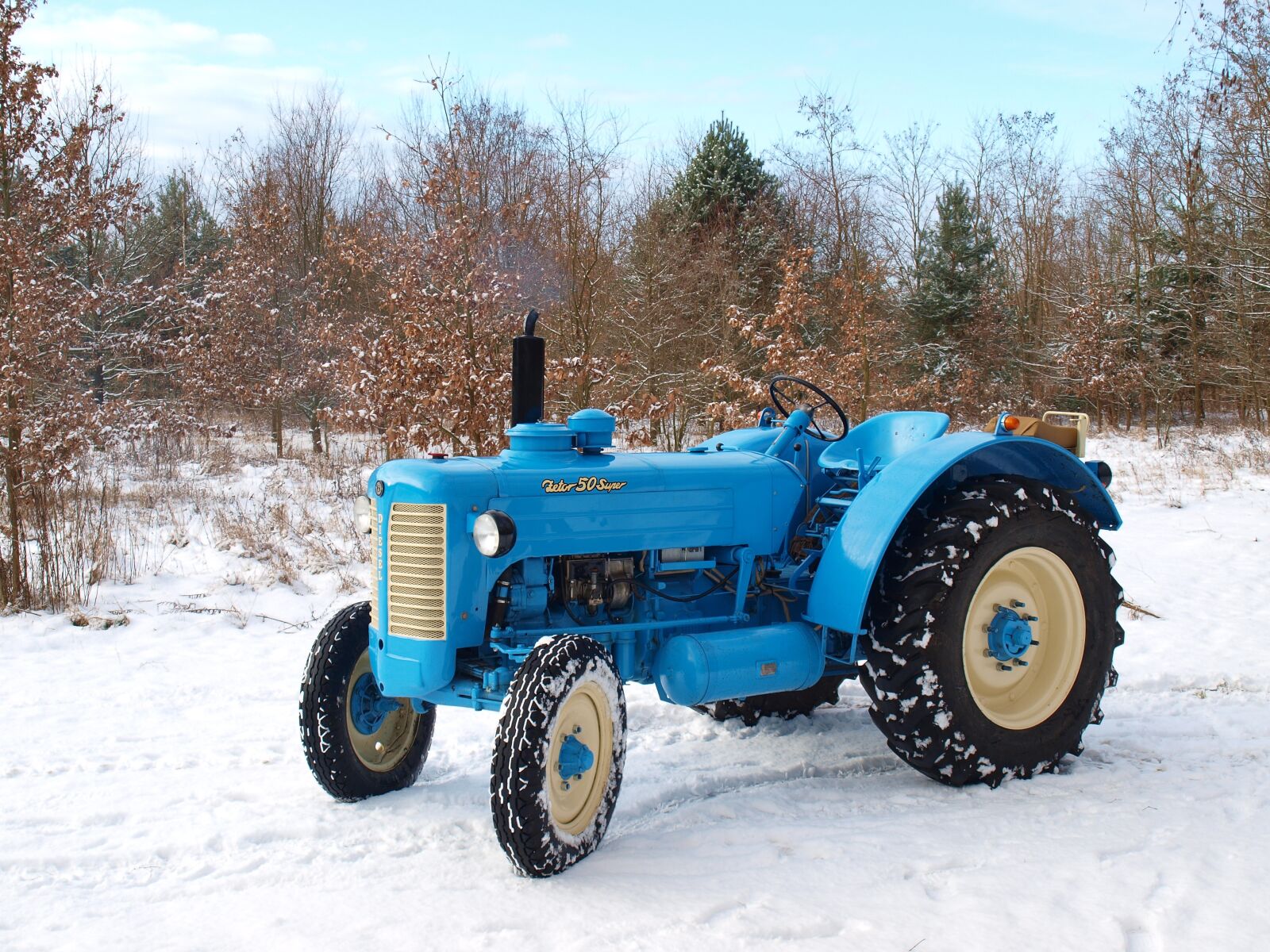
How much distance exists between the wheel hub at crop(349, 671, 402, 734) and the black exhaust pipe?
3.84 ft

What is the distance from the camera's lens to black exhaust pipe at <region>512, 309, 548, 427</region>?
12.6 feet

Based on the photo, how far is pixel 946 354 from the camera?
23.7 metres

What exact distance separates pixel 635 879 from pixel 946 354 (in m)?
22.4

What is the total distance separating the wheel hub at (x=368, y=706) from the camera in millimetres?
3822

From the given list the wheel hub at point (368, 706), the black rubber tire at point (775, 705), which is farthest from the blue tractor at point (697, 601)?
the black rubber tire at point (775, 705)

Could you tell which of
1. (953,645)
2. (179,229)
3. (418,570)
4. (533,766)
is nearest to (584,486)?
(418,570)

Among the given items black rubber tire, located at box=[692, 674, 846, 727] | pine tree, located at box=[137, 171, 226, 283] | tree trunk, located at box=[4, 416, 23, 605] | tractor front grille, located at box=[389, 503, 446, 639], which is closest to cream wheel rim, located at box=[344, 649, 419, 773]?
tractor front grille, located at box=[389, 503, 446, 639]

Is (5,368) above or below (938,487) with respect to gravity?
above

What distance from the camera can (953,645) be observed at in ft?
12.5

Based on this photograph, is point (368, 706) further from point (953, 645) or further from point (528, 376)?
point (953, 645)

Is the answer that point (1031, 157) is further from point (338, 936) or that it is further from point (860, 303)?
point (338, 936)

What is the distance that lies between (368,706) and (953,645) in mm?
2282

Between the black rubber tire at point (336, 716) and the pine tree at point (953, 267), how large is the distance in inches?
864

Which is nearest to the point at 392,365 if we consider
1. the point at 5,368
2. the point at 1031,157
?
the point at 5,368
